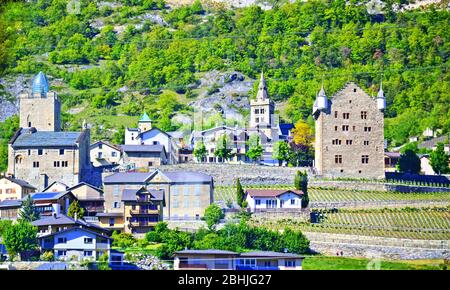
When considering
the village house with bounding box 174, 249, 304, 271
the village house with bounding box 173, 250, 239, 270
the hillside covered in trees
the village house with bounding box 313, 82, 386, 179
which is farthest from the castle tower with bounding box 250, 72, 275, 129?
the village house with bounding box 173, 250, 239, 270

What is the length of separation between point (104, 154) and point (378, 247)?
15685mm

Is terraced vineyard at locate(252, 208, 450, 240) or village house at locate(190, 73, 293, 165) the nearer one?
terraced vineyard at locate(252, 208, 450, 240)

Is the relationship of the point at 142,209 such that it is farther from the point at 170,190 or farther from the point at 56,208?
the point at 56,208

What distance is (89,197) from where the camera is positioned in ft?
120

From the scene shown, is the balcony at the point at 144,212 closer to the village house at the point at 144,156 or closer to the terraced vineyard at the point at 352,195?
the terraced vineyard at the point at 352,195

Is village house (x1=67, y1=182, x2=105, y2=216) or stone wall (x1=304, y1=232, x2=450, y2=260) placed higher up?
village house (x1=67, y1=182, x2=105, y2=216)

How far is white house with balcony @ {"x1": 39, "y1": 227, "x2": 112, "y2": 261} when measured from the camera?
28656mm

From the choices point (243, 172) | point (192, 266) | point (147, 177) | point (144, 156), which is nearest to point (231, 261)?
point (192, 266)

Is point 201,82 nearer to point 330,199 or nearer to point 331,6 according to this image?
point 331,6

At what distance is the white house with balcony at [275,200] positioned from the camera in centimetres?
3650

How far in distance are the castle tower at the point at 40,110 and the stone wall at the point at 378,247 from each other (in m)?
14.3

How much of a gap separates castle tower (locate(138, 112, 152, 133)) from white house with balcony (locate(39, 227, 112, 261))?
19.7m

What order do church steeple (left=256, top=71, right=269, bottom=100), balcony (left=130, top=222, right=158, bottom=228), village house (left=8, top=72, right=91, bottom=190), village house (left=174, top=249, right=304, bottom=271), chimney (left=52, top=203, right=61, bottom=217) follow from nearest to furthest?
village house (left=174, top=249, right=304, bottom=271), balcony (left=130, top=222, right=158, bottom=228), chimney (left=52, top=203, right=61, bottom=217), village house (left=8, top=72, right=91, bottom=190), church steeple (left=256, top=71, right=269, bottom=100)

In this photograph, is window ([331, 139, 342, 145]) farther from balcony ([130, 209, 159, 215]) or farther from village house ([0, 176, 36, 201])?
village house ([0, 176, 36, 201])
